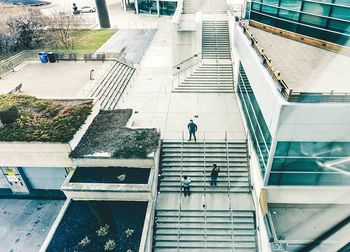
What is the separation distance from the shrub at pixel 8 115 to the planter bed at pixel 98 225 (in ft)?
20.8

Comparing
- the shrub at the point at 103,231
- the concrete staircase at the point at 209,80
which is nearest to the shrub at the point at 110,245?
the shrub at the point at 103,231

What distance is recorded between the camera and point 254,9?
61.9 ft

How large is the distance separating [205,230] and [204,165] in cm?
377

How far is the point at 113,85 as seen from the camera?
23438 millimetres

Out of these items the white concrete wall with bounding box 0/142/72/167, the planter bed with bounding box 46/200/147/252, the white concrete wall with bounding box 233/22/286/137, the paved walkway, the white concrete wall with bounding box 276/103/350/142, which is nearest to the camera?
the white concrete wall with bounding box 276/103/350/142

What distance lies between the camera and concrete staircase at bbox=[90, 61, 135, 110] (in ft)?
69.7

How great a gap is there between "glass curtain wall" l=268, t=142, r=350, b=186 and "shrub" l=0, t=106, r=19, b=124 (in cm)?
1459

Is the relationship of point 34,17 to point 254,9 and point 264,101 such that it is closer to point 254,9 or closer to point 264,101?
point 254,9

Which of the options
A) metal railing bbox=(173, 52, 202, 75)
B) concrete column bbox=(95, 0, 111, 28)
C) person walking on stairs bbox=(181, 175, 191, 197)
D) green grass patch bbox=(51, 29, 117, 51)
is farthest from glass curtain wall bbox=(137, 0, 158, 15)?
person walking on stairs bbox=(181, 175, 191, 197)

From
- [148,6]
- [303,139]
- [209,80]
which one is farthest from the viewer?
[148,6]

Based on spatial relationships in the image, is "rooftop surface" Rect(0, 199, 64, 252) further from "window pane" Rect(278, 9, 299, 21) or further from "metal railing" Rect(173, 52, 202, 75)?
"window pane" Rect(278, 9, 299, 21)

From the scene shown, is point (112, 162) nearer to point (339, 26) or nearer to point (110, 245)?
point (110, 245)

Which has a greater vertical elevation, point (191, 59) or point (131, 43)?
point (191, 59)

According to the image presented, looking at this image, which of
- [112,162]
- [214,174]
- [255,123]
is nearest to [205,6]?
[255,123]
